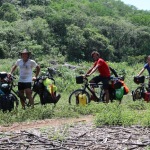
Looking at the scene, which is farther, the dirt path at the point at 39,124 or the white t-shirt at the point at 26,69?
the white t-shirt at the point at 26,69

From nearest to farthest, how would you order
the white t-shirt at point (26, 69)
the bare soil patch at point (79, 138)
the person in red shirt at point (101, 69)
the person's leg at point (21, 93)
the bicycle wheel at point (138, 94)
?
the bare soil patch at point (79, 138), the white t-shirt at point (26, 69), the person's leg at point (21, 93), the person in red shirt at point (101, 69), the bicycle wheel at point (138, 94)

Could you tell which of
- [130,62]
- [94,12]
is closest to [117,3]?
[94,12]

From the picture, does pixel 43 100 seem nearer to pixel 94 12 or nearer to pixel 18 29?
pixel 18 29

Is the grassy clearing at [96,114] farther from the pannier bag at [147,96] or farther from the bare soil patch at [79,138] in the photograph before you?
the pannier bag at [147,96]

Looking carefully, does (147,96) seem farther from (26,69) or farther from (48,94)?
(26,69)

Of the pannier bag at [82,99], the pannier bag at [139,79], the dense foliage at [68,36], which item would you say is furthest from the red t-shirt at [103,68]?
the dense foliage at [68,36]

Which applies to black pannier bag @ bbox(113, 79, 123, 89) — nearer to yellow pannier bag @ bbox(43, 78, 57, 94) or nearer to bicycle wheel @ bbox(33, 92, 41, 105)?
yellow pannier bag @ bbox(43, 78, 57, 94)

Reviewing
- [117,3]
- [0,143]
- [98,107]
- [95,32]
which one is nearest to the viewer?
[0,143]

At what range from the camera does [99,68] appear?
1065cm

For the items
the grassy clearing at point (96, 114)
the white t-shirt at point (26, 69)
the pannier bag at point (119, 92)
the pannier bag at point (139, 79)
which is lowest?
the grassy clearing at point (96, 114)

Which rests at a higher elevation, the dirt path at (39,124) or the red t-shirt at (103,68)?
the red t-shirt at (103,68)

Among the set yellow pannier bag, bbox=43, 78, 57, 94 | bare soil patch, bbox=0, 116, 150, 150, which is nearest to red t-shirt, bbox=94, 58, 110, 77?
yellow pannier bag, bbox=43, 78, 57, 94

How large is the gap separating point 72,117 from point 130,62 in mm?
46711

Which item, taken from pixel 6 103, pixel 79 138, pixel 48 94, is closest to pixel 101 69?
pixel 48 94
